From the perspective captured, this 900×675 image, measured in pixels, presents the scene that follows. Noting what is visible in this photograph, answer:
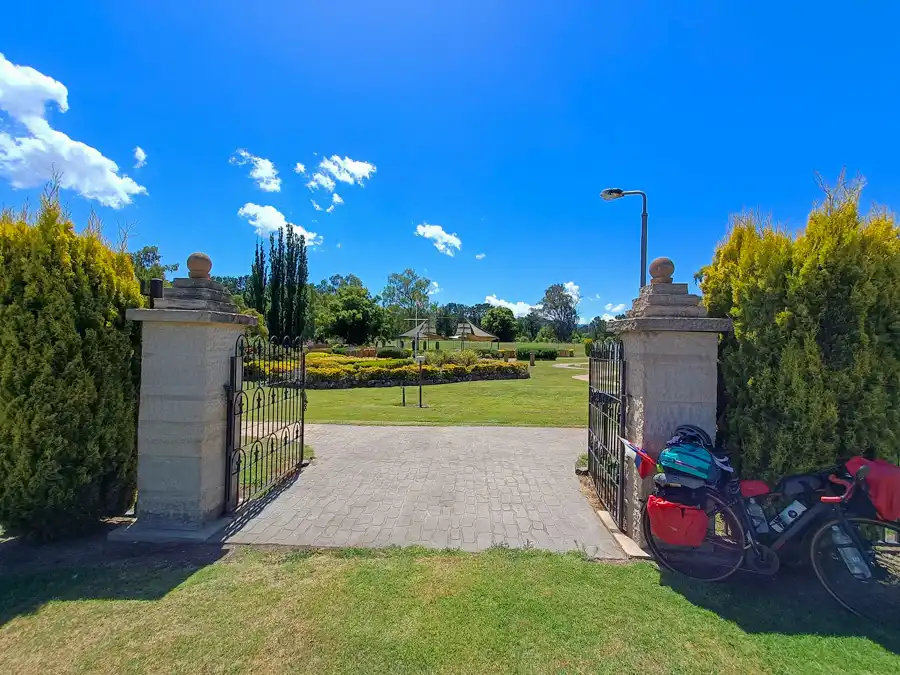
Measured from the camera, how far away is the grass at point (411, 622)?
2188mm

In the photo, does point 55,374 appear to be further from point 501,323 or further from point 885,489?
point 501,323

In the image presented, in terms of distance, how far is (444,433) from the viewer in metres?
8.18

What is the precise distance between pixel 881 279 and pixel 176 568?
5.61 m

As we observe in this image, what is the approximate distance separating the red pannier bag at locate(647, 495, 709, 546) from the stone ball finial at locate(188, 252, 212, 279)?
434 centimetres

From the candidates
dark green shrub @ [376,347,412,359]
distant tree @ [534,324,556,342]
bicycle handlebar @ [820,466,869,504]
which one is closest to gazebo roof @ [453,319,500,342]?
dark green shrub @ [376,347,412,359]

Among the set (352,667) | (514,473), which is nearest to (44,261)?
(352,667)

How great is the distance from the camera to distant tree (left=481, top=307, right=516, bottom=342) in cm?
6562

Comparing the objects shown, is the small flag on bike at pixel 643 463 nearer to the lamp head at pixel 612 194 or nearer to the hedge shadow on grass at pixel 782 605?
the hedge shadow on grass at pixel 782 605

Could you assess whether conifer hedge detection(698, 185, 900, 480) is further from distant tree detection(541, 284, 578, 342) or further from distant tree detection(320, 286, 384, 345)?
distant tree detection(541, 284, 578, 342)

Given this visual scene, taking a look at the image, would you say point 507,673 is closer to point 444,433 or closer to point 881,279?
point 881,279

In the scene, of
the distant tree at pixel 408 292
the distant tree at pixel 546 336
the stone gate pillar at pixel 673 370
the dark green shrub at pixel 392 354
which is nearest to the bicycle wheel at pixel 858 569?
the stone gate pillar at pixel 673 370

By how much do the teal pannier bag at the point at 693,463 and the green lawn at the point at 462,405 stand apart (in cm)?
637

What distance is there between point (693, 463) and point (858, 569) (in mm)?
1090

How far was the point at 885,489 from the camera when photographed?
2545 millimetres
